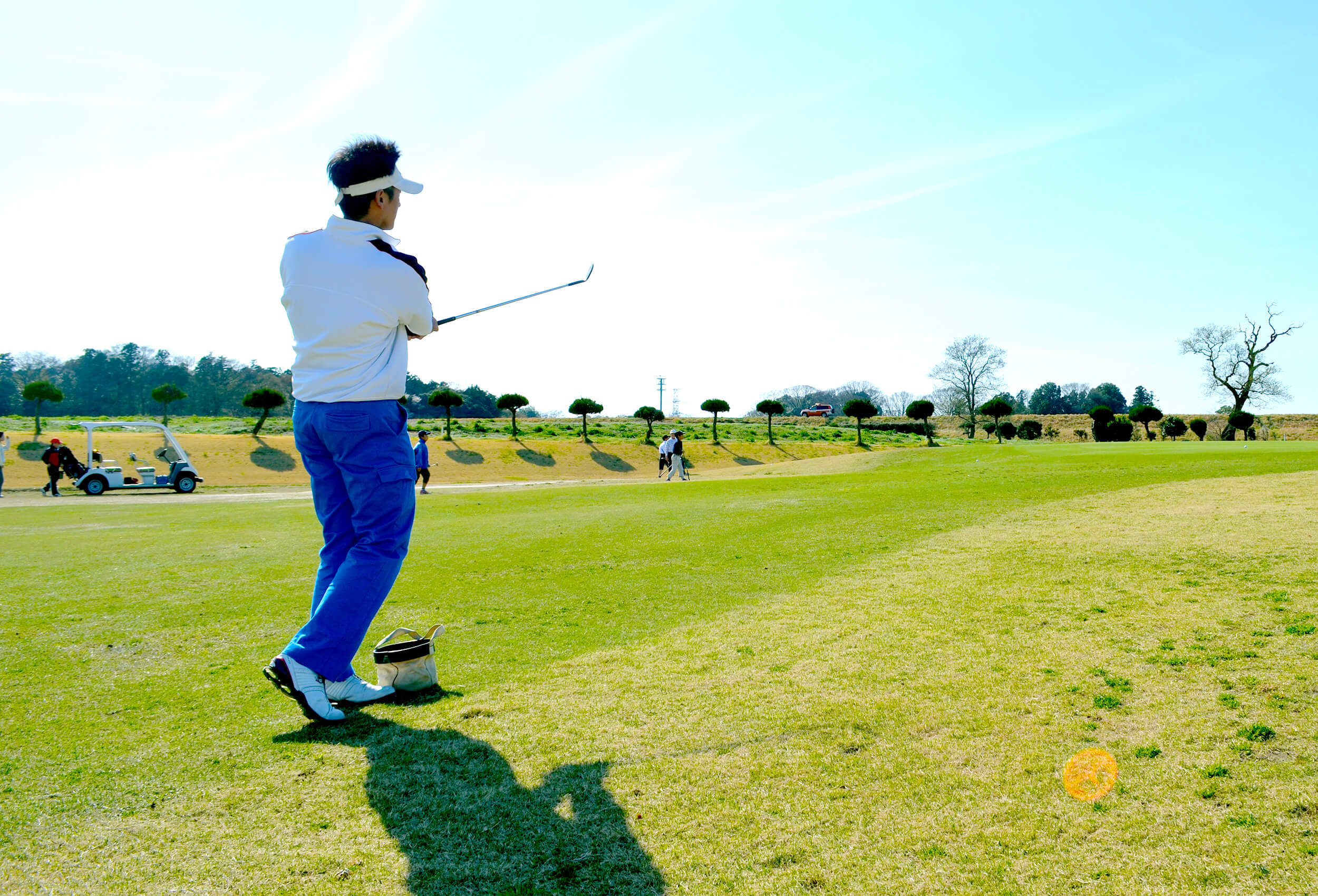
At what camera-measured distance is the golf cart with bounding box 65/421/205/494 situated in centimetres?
2711

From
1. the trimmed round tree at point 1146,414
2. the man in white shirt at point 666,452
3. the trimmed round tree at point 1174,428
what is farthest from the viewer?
the trimmed round tree at point 1174,428

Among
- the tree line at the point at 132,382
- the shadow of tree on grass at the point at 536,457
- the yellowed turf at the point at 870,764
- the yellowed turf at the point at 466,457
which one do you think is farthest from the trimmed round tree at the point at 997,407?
the tree line at the point at 132,382

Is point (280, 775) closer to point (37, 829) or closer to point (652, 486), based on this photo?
point (37, 829)

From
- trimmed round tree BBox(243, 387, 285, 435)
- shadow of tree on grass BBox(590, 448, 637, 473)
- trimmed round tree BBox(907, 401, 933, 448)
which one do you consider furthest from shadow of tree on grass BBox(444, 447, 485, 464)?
trimmed round tree BBox(907, 401, 933, 448)

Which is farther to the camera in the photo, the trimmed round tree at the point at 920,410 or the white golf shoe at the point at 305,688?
the trimmed round tree at the point at 920,410

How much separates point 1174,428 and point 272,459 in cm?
6047

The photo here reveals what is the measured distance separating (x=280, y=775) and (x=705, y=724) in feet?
5.33

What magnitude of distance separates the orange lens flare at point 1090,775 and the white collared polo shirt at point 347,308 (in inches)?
121

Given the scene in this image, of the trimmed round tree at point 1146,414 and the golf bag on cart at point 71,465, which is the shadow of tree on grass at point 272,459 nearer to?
the golf bag on cart at point 71,465

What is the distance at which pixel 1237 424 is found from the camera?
182 ft

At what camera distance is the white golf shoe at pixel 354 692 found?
3.67 meters

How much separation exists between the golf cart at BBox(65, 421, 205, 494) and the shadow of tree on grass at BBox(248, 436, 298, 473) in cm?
1298

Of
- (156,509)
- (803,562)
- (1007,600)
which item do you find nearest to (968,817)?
(1007,600)

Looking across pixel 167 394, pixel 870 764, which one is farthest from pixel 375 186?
pixel 167 394
